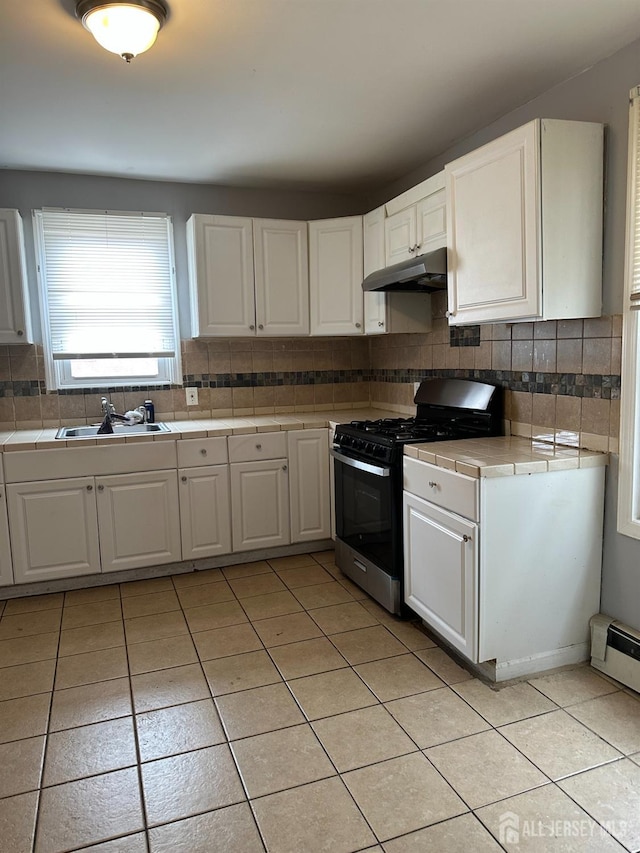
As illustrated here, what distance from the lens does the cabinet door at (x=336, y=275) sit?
371 centimetres

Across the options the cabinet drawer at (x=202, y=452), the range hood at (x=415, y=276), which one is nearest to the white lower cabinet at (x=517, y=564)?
the range hood at (x=415, y=276)

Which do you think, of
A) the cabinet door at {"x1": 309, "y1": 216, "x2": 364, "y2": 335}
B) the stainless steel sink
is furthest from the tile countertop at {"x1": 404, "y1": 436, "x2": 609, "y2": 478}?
the stainless steel sink

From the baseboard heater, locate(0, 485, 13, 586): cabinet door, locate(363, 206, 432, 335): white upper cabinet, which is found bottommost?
the baseboard heater

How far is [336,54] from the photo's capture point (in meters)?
2.18

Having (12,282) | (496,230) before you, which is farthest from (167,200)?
(496,230)

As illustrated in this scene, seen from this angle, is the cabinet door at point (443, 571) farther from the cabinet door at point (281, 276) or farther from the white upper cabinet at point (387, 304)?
the cabinet door at point (281, 276)

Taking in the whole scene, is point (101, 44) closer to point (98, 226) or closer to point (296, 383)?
point (98, 226)

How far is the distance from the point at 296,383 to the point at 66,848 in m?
3.00

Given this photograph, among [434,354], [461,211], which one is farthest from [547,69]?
[434,354]

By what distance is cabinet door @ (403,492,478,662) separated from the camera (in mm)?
2209

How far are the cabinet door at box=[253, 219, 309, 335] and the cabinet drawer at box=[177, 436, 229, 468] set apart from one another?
0.81 metres

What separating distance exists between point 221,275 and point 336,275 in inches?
28.6

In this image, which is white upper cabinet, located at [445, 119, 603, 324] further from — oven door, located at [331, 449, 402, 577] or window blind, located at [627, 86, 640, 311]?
oven door, located at [331, 449, 402, 577]

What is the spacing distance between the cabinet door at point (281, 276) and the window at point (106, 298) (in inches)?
23.0
